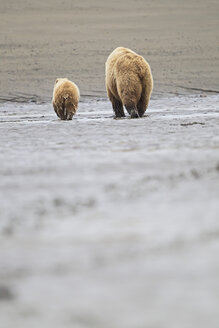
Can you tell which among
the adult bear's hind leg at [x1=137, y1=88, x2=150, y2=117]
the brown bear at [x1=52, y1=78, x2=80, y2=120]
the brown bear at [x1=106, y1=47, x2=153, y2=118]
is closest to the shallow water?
the brown bear at [x1=106, y1=47, x2=153, y2=118]

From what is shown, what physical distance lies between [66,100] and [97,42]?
1414cm

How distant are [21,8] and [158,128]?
2057 cm

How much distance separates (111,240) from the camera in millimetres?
1518

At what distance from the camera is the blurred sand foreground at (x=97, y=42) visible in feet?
58.1

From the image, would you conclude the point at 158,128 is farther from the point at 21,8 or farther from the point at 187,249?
the point at 21,8

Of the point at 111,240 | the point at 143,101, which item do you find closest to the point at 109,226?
the point at 111,240

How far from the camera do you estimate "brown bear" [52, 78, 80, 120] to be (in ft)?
26.5

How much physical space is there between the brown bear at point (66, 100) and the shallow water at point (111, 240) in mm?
4833

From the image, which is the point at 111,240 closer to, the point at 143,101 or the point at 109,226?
the point at 109,226

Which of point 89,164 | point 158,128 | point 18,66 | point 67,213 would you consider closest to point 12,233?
point 67,213

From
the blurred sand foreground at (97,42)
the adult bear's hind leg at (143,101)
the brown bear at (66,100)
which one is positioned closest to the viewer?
the adult bear's hind leg at (143,101)

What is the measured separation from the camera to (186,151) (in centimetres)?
332

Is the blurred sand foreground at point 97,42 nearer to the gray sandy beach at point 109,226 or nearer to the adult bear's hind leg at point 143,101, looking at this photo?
the adult bear's hind leg at point 143,101

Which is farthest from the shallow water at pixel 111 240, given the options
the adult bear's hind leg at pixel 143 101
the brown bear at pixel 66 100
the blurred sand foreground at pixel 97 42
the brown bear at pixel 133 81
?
the blurred sand foreground at pixel 97 42
